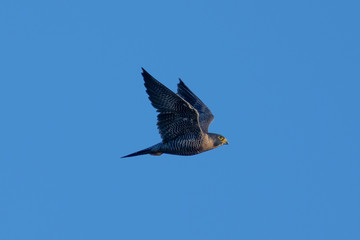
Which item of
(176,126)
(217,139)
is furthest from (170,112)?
(217,139)

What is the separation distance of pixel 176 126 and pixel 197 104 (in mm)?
2756

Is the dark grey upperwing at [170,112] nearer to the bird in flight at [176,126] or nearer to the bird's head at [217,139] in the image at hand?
the bird in flight at [176,126]

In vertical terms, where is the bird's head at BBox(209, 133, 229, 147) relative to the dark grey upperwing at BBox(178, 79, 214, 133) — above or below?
below

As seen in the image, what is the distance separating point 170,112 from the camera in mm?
13547

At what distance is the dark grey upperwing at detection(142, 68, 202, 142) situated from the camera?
1308cm

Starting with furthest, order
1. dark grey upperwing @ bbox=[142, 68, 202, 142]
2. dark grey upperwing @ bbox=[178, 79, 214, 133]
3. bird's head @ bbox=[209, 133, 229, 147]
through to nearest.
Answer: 1. dark grey upperwing @ bbox=[178, 79, 214, 133]
2. bird's head @ bbox=[209, 133, 229, 147]
3. dark grey upperwing @ bbox=[142, 68, 202, 142]

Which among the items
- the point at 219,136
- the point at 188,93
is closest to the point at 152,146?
the point at 219,136

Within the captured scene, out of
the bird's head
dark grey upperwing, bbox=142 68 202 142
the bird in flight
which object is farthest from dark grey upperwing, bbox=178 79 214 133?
dark grey upperwing, bbox=142 68 202 142

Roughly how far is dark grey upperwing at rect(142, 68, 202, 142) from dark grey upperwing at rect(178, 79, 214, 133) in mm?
1964

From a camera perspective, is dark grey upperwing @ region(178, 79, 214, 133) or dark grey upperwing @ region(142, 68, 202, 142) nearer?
dark grey upperwing @ region(142, 68, 202, 142)

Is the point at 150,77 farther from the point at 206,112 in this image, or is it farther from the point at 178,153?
the point at 206,112

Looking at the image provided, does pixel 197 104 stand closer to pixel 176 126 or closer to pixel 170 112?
pixel 176 126

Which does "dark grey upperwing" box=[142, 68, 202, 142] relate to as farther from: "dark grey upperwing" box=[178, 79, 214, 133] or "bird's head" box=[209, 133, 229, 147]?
"dark grey upperwing" box=[178, 79, 214, 133]

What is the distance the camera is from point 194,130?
13969 millimetres
